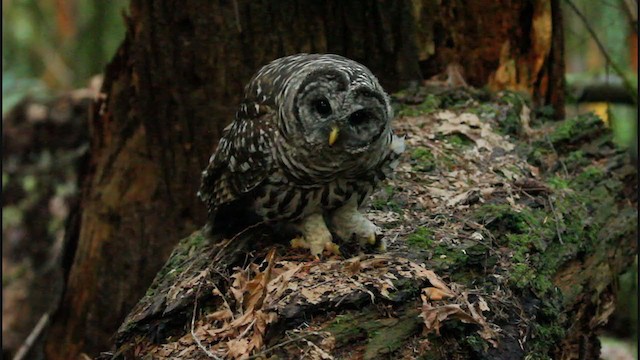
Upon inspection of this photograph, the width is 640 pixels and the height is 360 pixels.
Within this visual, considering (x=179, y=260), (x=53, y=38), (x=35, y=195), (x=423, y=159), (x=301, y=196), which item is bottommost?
(x=35, y=195)

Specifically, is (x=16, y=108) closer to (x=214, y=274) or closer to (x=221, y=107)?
(x=221, y=107)

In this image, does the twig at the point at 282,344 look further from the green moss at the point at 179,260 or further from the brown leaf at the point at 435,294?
the green moss at the point at 179,260

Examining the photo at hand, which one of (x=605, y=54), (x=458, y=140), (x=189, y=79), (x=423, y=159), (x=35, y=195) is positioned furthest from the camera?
(x=35, y=195)

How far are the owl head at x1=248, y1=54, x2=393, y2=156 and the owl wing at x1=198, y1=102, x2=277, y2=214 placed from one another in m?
0.17

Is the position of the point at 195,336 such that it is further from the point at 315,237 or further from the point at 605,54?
the point at 605,54

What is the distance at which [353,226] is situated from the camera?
3225mm

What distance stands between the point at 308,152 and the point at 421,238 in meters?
0.74

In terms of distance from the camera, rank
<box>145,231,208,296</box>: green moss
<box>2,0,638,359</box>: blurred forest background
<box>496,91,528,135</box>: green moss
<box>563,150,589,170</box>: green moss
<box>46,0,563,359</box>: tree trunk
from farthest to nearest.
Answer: <box>2,0,638,359</box>: blurred forest background < <box>46,0,563,359</box>: tree trunk < <box>496,91,528,135</box>: green moss < <box>563,150,589,170</box>: green moss < <box>145,231,208,296</box>: green moss

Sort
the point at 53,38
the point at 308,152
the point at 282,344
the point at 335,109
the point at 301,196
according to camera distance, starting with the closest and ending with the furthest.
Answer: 1. the point at 282,344
2. the point at 335,109
3. the point at 308,152
4. the point at 301,196
5. the point at 53,38

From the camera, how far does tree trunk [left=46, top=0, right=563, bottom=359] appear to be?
4.79 metres

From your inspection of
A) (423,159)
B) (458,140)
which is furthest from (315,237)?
(458,140)

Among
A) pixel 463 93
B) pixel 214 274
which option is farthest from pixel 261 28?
pixel 214 274

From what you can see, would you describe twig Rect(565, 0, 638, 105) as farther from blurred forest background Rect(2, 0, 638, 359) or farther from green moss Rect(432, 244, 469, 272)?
green moss Rect(432, 244, 469, 272)

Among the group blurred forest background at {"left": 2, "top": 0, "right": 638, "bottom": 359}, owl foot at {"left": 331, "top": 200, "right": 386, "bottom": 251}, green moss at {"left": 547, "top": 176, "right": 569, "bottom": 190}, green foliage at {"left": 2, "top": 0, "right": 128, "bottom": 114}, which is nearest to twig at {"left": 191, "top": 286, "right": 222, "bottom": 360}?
owl foot at {"left": 331, "top": 200, "right": 386, "bottom": 251}
